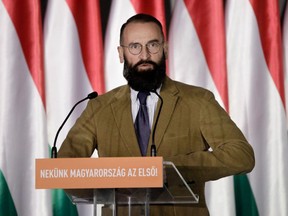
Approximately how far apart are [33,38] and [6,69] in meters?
0.23

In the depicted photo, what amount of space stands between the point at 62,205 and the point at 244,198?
106cm

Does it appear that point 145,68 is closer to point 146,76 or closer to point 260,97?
point 146,76

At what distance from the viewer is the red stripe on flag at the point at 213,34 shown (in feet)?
13.0

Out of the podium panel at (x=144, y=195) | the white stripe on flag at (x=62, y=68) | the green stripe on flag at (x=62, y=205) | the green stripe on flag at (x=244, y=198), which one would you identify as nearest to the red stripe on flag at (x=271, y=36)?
the green stripe on flag at (x=244, y=198)

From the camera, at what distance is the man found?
8.71 feet

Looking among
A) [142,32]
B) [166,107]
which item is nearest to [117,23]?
[142,32]

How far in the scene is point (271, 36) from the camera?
4090 mm

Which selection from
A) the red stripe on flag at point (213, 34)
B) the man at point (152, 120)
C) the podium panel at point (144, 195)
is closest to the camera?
the podium panel at point (144, 195)

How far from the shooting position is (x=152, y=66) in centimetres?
278

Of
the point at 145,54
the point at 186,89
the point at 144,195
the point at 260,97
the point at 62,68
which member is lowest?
the point at 144,195

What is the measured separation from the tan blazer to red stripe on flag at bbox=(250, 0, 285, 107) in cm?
128

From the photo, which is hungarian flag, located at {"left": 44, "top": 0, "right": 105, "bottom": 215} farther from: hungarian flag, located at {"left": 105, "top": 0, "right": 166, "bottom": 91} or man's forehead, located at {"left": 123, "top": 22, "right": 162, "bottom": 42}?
man's forehead, located at {"left": 123, "top": 22, "right": 162, "bottom": 42}

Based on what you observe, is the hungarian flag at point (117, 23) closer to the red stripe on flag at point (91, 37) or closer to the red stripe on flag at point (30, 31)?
the red stripe on flag at point (91, 37)

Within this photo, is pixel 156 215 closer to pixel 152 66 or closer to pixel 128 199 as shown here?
pixel 128 199
